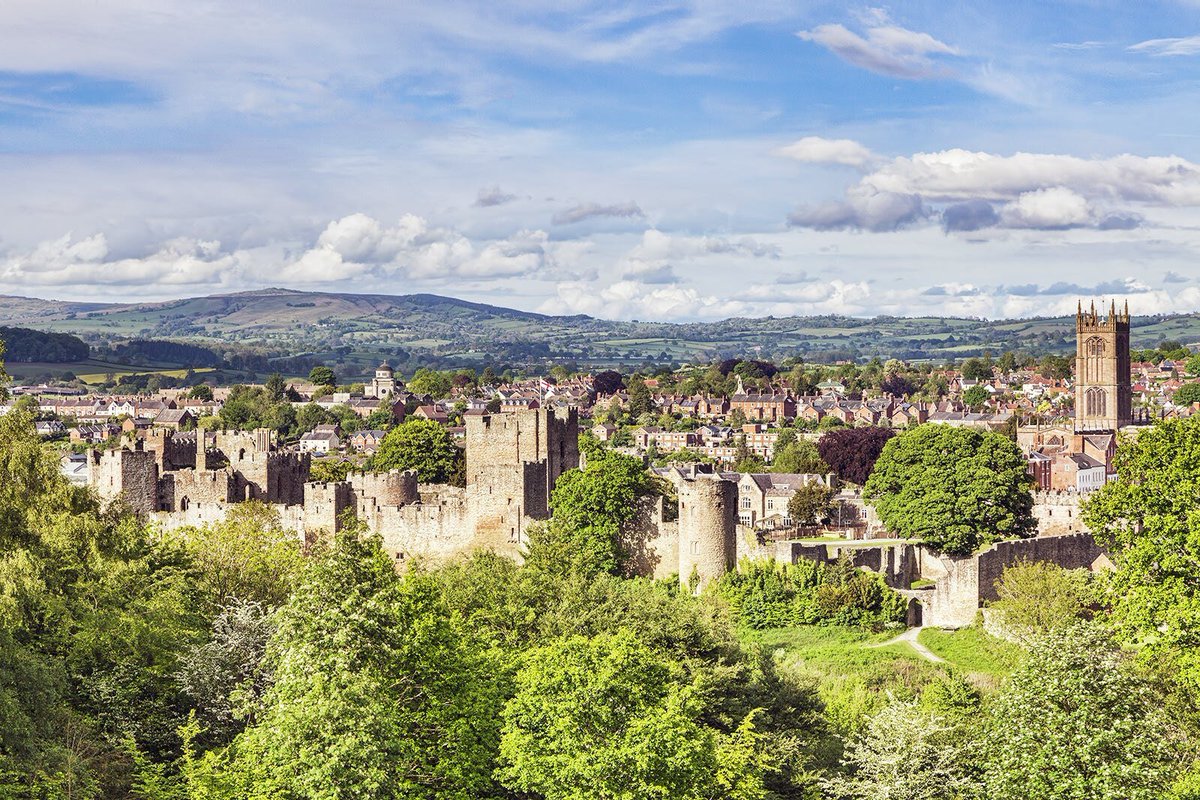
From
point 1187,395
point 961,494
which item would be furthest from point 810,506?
point 1187,395

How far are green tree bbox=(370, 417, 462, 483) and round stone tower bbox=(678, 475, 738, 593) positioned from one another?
23.1 meters

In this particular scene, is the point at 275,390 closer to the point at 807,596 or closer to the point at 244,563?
the point at 807,596

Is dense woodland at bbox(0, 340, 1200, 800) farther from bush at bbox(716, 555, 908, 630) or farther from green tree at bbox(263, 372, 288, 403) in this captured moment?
green tree at bbox(263, 372, 288, 403)

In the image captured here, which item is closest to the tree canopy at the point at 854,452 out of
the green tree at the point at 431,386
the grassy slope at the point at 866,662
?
the grassy slope at the point at 866,662

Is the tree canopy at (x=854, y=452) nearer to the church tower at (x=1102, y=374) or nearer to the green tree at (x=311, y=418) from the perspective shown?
the church tower at (x=1102, y=374)

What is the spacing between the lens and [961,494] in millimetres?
41562

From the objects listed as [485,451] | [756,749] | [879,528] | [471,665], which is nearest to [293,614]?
[471,665]

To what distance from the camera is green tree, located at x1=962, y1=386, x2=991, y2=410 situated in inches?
5485

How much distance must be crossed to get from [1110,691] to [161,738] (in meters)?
13.1

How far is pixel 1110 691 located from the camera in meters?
18.7

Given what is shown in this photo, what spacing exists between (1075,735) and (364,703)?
8636mm

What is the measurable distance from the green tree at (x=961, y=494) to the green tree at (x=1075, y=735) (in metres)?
21.7

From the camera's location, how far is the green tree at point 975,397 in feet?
457

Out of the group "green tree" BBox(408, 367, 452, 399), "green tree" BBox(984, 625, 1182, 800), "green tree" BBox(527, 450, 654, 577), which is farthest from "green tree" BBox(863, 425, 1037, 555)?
"green tree" BBox(408, 367, 452, 399)
